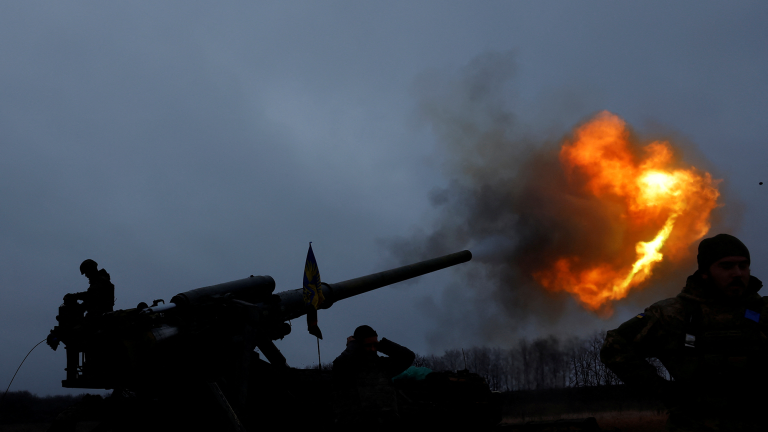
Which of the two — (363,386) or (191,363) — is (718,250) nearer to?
(363,386)

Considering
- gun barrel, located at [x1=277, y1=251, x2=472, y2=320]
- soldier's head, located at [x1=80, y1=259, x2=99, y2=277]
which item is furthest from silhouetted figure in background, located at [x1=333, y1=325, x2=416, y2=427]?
soldier's head, located at [x1=80, y1=259, x2=99, y2=277]

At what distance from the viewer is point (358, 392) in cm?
775

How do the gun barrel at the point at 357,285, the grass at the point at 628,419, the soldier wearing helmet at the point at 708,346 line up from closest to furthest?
the soldier wearing helmet at the point at 708,346, the gun barrel at the point at 357,285, the grass at the point at 628,419

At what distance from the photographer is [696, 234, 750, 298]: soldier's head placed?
3676 millimetres

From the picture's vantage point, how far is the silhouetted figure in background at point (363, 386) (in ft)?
25.1

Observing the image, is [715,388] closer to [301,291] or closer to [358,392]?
[358,392]

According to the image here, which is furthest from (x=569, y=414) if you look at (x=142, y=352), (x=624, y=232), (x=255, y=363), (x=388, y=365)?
(x=142, y=352)

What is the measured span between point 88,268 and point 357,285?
550 centimetres

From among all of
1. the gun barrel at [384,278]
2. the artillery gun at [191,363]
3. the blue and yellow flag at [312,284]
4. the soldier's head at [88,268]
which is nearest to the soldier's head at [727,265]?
the artillery gun at [191,363]

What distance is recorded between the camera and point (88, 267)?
26.4 ft

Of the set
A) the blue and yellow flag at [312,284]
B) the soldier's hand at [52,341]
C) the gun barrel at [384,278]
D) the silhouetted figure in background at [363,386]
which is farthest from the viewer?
the gun barrel at [384,278]

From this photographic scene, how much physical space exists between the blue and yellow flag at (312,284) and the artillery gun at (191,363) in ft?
1.89

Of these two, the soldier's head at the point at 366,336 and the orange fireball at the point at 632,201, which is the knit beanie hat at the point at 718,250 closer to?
the soldier's head at the point at 366,336

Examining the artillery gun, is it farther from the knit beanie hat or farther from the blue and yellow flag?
the knit beanie hat
